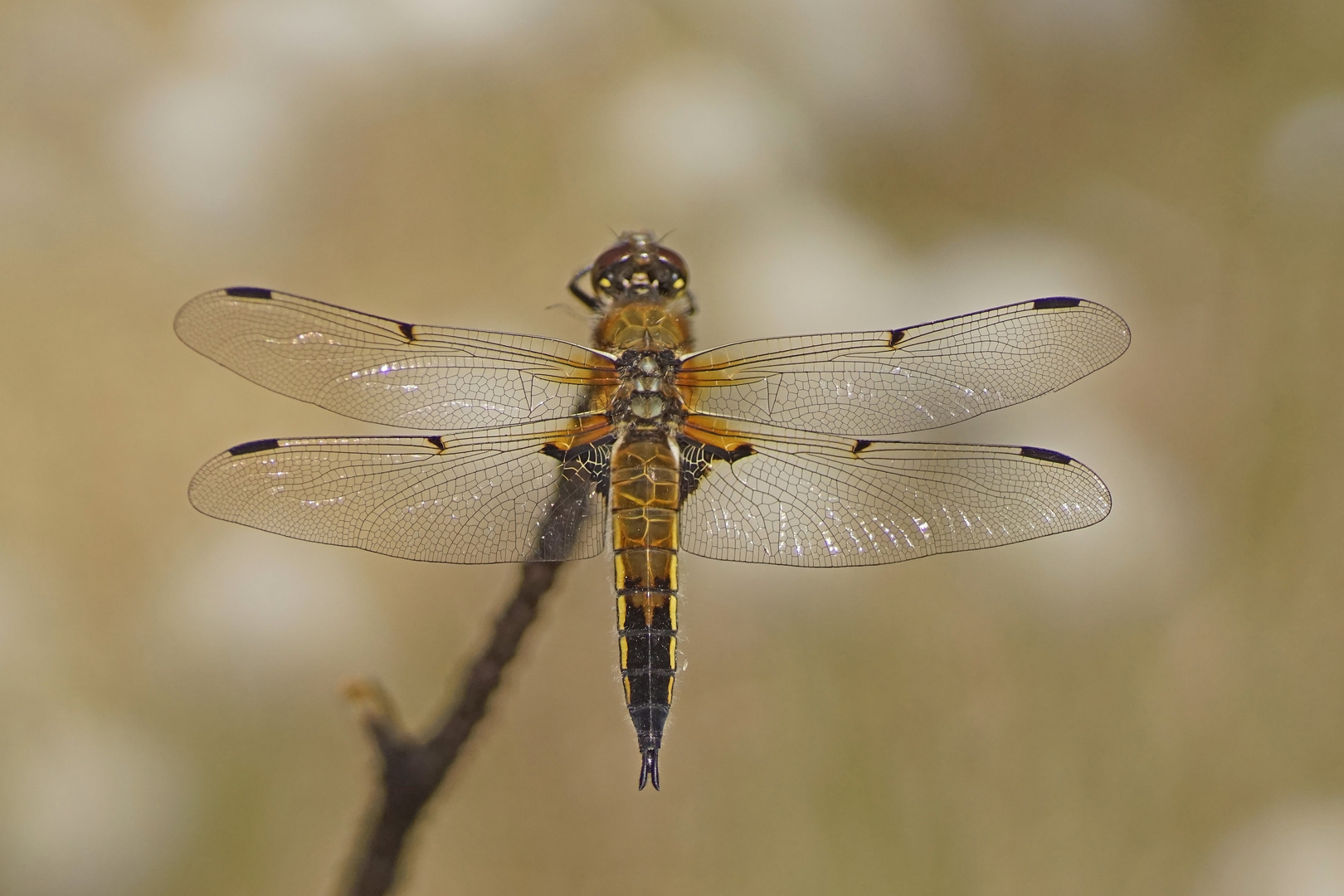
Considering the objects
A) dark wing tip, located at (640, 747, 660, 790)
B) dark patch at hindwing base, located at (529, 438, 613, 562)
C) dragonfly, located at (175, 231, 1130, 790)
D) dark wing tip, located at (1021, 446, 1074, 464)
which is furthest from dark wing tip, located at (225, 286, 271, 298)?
dark wing tip, located at (1021, 446, 1074, 464)

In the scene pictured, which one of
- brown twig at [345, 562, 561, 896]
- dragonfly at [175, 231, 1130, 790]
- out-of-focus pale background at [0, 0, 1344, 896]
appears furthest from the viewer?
out-of-focus pale background at [0, 0, 1344, 896]

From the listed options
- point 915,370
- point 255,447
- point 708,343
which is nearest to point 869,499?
point 915,370

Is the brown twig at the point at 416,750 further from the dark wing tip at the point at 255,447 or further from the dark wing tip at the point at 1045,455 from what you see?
the dark wing tip at the point at 1045,455

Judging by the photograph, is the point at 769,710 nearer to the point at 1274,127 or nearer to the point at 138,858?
the point at 138,858

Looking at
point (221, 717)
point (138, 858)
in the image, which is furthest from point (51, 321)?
point (138, 858)

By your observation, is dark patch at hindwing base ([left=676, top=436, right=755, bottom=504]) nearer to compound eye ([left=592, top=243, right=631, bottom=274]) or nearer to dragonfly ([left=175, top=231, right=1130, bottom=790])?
dragonfly ([left=175, top=231, right=1130, bottom=790])

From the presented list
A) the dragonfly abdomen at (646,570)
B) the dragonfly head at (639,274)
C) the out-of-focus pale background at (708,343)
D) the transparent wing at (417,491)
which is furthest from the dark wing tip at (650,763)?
the out-of-focus pale background at (708,343)
